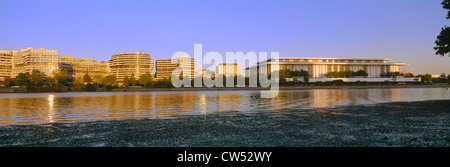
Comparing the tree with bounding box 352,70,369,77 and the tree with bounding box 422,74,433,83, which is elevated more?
the tree with bounding box 352,70,369,77

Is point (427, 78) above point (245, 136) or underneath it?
above

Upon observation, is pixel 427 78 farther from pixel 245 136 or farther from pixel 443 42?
pixel 245 136

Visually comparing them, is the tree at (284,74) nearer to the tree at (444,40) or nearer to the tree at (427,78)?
the tree at (427,78)

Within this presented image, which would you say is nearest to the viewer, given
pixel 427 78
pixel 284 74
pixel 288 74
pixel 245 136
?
pixel 245 136

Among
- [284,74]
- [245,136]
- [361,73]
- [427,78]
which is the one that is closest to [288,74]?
[284,74]

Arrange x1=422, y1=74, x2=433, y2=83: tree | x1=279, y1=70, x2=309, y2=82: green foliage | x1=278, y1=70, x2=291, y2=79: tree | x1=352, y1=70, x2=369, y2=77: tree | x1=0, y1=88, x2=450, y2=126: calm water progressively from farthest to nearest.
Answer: x1=352, y1=70, x2=369, y2=77: tree < x1=422, y1=74, x2=433, y2=83: tree < x1=278, y1=70, x2=291, y2=79: tree < x1=279, y1=70, x2=309, y2=82: green foliage < x1=0, y1=88, x2=450, y2=126: calm water

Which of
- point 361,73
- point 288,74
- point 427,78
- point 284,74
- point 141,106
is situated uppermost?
Answer: point 361,73

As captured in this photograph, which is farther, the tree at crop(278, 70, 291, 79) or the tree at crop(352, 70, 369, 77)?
the tree at crop(352, 70, 369, 77)

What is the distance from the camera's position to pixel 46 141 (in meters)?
11.0

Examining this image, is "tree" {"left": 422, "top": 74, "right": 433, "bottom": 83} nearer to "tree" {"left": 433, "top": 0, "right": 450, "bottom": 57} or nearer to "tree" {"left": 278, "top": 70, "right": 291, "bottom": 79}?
"tree" {"left": 278, "top": 70, "right": 291, "bottom": 79}

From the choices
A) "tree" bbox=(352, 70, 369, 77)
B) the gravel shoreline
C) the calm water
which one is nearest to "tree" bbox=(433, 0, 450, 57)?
the calm water

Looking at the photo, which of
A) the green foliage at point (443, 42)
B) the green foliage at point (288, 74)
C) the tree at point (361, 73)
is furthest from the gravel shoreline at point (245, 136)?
the tree at point (361, 73)

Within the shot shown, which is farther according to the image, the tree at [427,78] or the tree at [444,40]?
the tree at [427,78]
